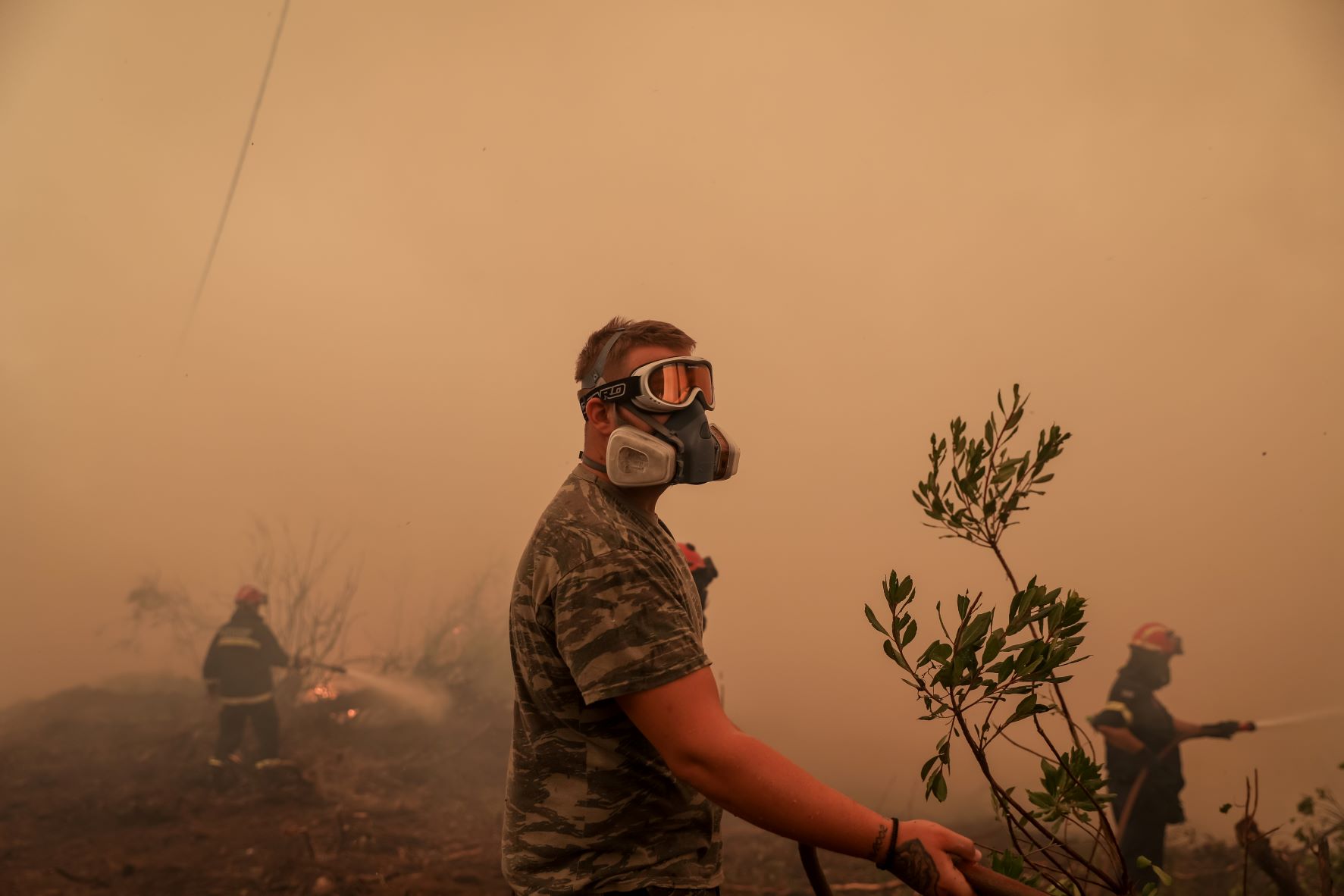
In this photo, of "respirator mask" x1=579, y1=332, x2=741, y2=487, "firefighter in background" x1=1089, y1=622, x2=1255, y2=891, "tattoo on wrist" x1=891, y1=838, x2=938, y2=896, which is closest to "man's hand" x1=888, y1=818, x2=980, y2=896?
"tattoo on wrist" x1=891, y1=838, x2=938, y2=896

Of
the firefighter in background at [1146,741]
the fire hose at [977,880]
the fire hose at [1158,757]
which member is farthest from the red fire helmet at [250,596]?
the fire hose at [1158,757]

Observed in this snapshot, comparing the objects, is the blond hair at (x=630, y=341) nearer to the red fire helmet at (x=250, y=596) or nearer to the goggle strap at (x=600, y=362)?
the goggle strap at (x=600, y=362)

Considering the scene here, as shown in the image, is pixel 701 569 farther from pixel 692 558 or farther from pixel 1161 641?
pixel 1161 641

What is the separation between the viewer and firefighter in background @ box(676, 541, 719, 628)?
3.77 m

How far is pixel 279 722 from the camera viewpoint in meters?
4.13

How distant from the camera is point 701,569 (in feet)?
12.6

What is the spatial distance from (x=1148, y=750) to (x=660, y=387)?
3289 mm

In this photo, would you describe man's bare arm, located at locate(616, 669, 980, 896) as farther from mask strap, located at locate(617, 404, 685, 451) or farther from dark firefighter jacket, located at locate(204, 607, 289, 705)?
dark firefighter jacket, located at locate(204, 607, 289, 705)

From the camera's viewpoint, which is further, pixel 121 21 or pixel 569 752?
pixel 121 21

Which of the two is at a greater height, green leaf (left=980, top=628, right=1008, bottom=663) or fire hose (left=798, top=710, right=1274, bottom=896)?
green leaf (left=980, top=628, right=1008, bottom=663)

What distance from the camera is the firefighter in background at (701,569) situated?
3.77 m

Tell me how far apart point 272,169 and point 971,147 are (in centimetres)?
328

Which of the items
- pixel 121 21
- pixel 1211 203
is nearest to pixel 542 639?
pixel 1211 203

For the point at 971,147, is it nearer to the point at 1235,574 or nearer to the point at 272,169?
the point at 1235,574
